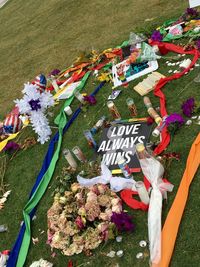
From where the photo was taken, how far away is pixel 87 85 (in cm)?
848

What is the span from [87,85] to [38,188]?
320cm

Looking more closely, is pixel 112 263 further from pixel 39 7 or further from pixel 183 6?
pixel 39 7

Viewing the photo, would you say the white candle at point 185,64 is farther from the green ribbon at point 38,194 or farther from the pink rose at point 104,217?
the pink rose at point 104,217

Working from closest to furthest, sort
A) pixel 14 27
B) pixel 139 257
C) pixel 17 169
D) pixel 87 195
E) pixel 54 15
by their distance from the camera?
pixel 139 257 → pixel 87 195 → pixel 17 169 → pixel 54 15 → pixel 14 27

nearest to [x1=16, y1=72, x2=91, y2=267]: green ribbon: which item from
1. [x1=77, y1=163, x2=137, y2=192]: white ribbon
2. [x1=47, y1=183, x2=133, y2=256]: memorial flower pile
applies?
[x1=47, y1=183, x2=133, y2=256]: memorial flower pile

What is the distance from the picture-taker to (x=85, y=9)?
1309 cm

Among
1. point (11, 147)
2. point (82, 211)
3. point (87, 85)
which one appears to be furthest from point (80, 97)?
point (82, 211)

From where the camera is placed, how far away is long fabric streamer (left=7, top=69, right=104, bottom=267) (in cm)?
536

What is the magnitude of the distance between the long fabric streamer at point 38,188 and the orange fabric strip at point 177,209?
86.5 inches

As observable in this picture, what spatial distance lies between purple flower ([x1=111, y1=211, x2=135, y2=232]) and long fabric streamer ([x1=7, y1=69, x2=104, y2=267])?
1577 millimetres

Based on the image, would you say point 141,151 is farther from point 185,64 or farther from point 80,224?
point 185,64

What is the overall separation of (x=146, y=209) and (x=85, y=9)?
32.8ft

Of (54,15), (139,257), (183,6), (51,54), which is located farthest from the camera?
(54,15)

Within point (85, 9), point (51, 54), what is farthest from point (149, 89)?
point (85, 9)
